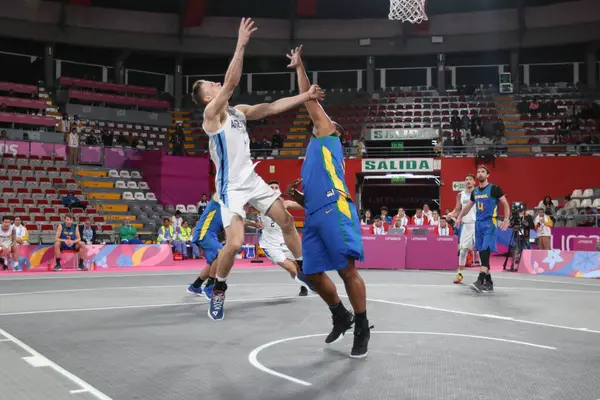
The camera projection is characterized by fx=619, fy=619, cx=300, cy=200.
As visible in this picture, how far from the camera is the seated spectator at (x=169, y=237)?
1992cm

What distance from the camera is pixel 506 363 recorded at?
14.5 feet

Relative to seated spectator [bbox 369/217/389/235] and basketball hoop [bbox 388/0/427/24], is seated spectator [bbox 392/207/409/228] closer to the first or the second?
seated spectator [bbox 369/217/389/235]

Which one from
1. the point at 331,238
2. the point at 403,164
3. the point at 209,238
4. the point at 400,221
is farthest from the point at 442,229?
the point at 331,238

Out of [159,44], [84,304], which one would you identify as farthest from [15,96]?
[84,304]

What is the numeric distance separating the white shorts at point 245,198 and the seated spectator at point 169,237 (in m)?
13.9

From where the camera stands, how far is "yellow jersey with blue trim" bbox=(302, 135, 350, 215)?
16.1ft

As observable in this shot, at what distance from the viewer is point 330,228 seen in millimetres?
4812

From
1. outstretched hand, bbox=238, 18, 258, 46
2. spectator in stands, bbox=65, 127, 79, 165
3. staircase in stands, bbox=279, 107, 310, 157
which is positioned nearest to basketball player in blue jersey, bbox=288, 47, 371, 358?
outstretched hand, bbox=238, 18, 258, 46

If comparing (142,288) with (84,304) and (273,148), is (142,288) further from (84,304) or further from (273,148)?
(273,148)

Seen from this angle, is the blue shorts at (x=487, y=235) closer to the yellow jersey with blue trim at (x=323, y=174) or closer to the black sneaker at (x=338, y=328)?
the black sneaker at (x=338, y=328)

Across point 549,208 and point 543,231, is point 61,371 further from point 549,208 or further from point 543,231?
point 549,208

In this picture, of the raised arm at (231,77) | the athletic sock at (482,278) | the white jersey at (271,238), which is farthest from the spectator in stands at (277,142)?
the raised arm at (231,77)

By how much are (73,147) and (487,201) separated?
65.6ft

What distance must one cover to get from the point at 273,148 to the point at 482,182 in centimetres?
1908
